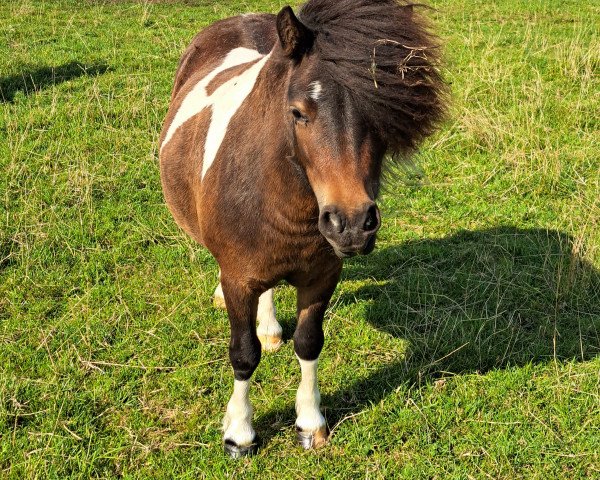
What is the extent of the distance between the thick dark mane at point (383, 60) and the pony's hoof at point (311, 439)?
177 centimetres

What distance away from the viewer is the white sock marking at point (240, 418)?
147 inches

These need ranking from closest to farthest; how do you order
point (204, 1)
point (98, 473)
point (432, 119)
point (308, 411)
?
point (432, 119) < point (98, 473) < point (308, 411) < point (204, 1)

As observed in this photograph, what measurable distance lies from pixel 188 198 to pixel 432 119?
76.0 inches

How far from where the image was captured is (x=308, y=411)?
386 cm

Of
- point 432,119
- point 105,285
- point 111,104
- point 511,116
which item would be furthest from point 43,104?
point 432,119

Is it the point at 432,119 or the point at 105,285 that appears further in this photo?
the point at 105,285

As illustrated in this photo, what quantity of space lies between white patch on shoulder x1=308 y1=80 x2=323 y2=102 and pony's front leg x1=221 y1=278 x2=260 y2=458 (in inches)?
47.9

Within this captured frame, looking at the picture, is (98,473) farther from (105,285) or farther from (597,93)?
(597,93)

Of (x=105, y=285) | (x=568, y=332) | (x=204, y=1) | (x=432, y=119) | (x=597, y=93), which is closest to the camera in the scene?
(x=432, y=119)

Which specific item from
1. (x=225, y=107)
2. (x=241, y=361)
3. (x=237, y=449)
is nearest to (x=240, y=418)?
(x=237, y=449)

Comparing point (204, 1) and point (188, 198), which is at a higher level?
point (188, 198)

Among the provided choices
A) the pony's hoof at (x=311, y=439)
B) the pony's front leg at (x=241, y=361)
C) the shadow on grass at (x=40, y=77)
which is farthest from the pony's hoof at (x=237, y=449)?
the shadow on grass at (x=40, y=77)

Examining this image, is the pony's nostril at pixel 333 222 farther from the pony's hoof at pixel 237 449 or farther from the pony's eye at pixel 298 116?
the pony's hoof at pixel 237 449

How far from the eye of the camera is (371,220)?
2688 millimetres
